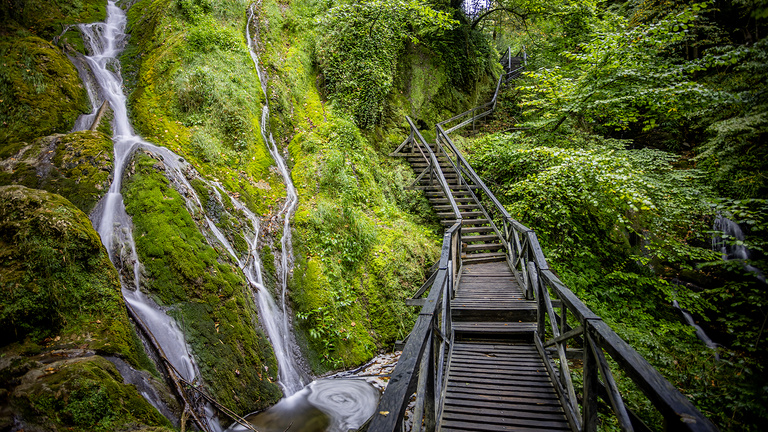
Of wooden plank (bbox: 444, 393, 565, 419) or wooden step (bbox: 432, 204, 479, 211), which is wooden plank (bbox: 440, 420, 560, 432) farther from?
wooden step (bbox: 432, 204, 479, 211)

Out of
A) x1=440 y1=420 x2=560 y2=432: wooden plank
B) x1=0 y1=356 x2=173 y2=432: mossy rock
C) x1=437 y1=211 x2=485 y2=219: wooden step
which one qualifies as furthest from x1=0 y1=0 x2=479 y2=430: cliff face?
x1=440 y1=420 x2=560 y2=432: wooden plank

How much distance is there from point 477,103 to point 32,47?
16.4m

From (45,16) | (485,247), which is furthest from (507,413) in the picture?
(45,16)

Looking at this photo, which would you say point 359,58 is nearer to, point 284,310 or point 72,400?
point 284,310

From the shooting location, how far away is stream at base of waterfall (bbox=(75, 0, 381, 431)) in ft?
14.5

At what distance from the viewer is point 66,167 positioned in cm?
558

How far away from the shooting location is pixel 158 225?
17.2ft

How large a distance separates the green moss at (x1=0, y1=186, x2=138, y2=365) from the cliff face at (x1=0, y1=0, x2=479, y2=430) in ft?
0.05

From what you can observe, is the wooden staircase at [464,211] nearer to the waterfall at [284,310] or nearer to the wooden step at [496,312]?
the wooden step at [496,312]

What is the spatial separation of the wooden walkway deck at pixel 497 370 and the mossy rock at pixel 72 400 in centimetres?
296

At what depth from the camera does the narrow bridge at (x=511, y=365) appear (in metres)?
1.80

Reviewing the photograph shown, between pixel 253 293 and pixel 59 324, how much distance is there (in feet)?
8.39

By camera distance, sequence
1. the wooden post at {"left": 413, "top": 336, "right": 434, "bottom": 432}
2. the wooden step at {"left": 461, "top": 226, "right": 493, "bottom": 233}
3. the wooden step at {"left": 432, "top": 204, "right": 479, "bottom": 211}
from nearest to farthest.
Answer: the wooden post at {"left": 413, "top": 336, "right": 434, "bottom": 432}
the wooden step at {"left": 461, "top": 226, "right": 493, "bottom": 233}
the wooden step at {"left": 432, "top": 204, "right": 479, "bottom": 211}

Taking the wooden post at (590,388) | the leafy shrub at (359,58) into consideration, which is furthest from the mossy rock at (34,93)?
the wooden post at (590,388)
